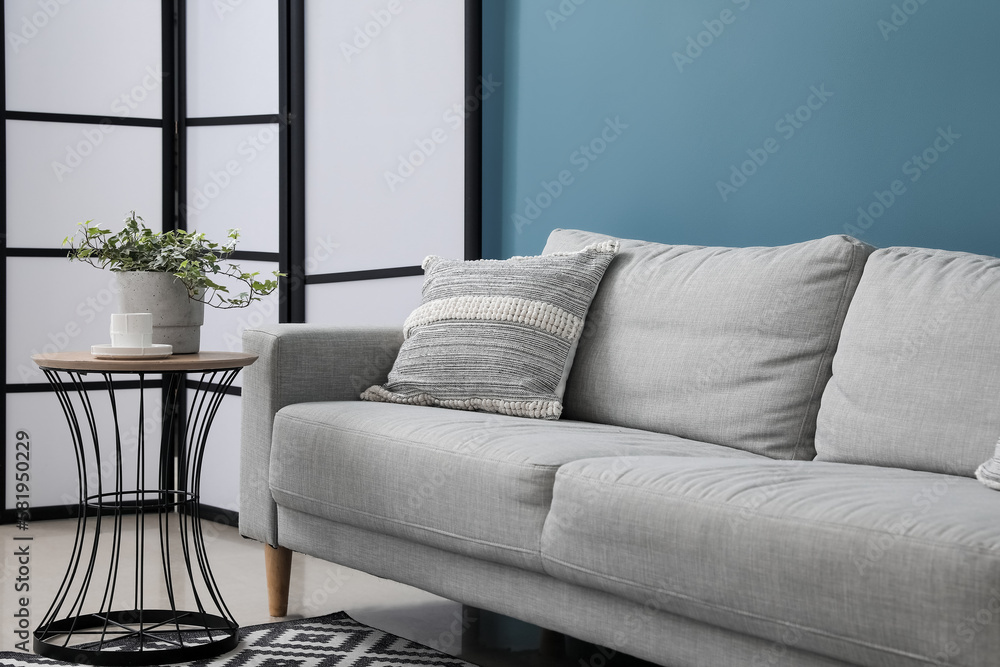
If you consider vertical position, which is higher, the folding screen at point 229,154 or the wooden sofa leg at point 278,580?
the folding screen at point 229,154

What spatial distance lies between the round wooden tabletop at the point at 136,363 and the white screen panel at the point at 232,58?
1.49 meters

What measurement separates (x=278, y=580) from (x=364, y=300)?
1.14m

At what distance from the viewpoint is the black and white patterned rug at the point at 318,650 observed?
2430 millimetres

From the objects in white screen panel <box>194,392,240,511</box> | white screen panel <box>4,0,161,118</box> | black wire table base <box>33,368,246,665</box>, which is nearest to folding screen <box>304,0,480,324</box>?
white screen panel <box>194,392,240,511</box>

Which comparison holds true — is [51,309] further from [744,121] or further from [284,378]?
[744,121]

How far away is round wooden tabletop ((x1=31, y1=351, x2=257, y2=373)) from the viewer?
2.38 meters

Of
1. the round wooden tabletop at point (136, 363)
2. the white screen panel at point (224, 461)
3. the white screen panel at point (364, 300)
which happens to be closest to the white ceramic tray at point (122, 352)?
the round wooden tabletop at point (136, 363)

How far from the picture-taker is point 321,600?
118 inches

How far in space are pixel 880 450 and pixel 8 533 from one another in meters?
2.82

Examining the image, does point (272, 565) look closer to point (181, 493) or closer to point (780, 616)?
point (181, 493)

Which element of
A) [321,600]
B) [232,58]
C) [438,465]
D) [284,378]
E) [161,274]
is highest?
[232,58]

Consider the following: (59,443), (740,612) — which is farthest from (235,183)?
(740,612)

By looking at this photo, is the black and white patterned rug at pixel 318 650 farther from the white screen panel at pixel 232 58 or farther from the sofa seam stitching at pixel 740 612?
the white screen panel at pixel 232 58

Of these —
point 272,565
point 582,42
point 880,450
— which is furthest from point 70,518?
point 880,450
